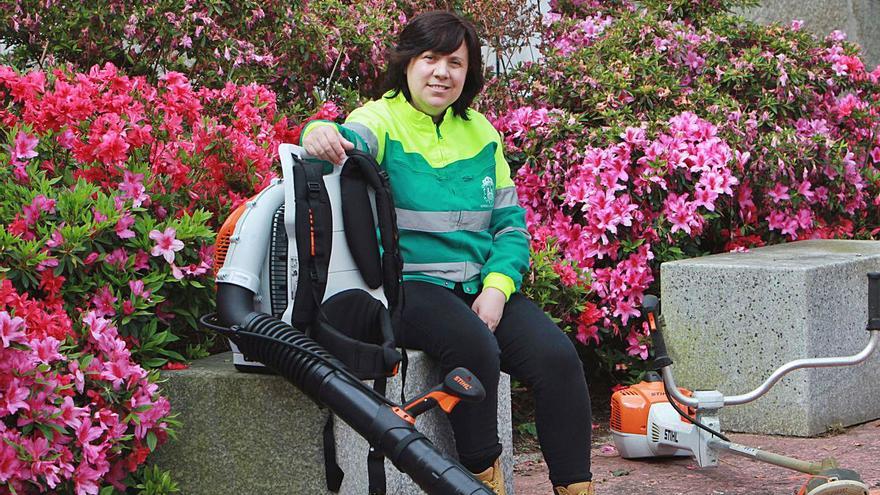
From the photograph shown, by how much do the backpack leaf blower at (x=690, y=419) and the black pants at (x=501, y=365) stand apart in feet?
0.96

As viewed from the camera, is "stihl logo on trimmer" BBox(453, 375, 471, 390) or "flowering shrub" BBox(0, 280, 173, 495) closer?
"stihl logo on trimmer" BBox(453, 375, 471, 390)

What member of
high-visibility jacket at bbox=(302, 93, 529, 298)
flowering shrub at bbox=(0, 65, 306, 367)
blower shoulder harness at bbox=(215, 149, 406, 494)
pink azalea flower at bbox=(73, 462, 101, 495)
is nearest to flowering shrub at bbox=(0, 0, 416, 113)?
flowering shrub at bbox=(0, 65, 306, 367)

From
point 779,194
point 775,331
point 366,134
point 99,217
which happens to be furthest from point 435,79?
point 779,194

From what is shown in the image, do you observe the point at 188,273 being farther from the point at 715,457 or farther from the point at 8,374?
the point at 715,457

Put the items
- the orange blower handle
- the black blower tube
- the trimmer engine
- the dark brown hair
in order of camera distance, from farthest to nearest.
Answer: the trimmer engine < the dark brown hair < the orange blower handle < the black blower tube

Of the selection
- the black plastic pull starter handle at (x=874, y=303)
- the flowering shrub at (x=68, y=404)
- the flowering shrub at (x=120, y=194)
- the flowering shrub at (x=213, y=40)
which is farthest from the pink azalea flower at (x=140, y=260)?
the black plastic pull starter handle at (x=874, y=303)

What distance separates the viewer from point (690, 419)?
3492 millimetres

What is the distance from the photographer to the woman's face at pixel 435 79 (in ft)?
10.7

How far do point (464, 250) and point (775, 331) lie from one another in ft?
4.99

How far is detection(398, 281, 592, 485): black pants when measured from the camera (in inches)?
118

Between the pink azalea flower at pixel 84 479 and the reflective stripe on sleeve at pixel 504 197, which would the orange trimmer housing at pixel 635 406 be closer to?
the reflective stripe on sleeve at pixel 504 197

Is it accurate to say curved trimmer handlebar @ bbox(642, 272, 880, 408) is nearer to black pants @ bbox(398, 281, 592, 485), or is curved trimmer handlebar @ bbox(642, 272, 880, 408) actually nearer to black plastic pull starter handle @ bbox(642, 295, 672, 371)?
black plastic pull starter handle @ bbox(642, 295, 672, 371)

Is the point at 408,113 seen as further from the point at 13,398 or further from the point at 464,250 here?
the point at 13,398

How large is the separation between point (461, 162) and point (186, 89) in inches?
41.9
